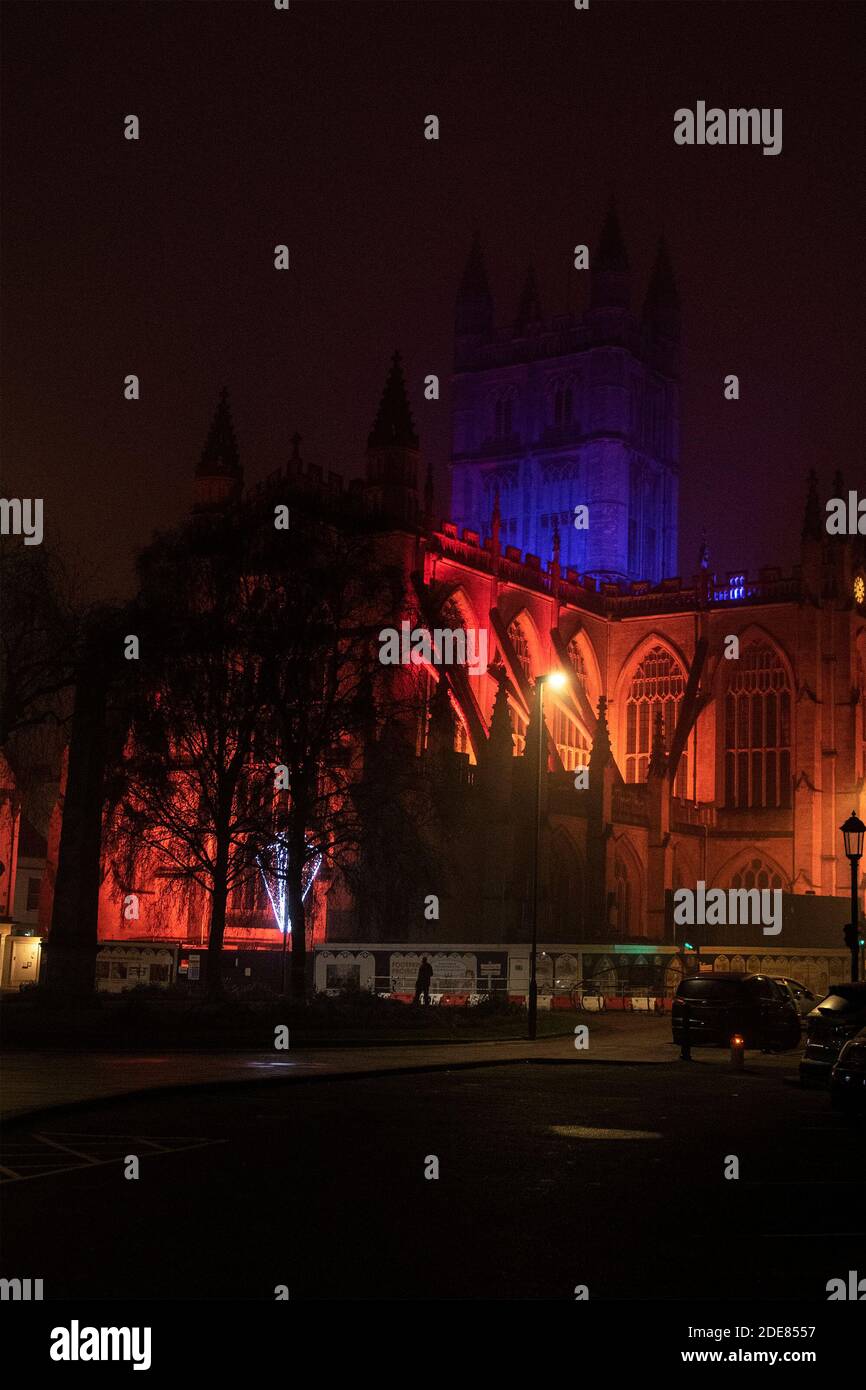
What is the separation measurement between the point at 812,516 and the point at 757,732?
10624 millimetres

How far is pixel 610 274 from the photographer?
10931 cm

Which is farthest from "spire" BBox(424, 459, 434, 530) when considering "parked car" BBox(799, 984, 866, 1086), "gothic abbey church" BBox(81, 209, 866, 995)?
"parked car" BBox(799, 984, 866, 1086)

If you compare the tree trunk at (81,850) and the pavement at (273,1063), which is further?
the tree trunk at (81,850)

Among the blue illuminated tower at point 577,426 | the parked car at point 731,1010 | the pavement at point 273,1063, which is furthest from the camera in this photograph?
the blue illuminated tower at point 577,426

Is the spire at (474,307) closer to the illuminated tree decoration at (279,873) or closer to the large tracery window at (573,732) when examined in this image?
the large tracery window at (573,732)

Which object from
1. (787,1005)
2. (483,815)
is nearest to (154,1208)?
(787,1005)

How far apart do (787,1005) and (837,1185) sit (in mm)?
21965

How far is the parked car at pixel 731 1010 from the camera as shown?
35.9 m

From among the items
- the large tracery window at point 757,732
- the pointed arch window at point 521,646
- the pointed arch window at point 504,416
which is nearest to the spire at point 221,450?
the pointed arch window at point 521,646

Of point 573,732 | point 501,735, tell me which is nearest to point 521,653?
point 573,732

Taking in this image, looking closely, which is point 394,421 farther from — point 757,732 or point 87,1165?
point 87,1165

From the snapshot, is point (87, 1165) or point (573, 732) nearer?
point (87, 1165)

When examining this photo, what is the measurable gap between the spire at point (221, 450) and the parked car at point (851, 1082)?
190 ft

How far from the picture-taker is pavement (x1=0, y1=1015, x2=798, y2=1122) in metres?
21.7
